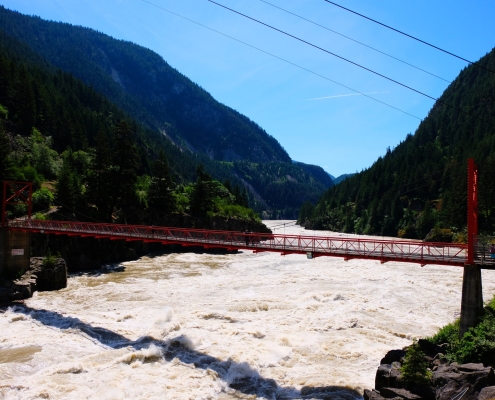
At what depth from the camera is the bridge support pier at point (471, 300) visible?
15406 millimetres

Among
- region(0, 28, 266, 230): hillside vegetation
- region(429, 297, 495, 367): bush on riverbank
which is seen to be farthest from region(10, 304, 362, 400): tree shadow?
region(0, 28, 266, 230): hillside vegetation

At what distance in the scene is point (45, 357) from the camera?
55.7ft

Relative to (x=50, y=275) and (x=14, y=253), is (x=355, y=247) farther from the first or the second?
(x=14, y=253)

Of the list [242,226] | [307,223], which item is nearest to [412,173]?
[307,223]

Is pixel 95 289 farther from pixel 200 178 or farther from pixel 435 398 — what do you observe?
pixel 200 178

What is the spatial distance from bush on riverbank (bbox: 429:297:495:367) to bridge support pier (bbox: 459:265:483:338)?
0.92 feet

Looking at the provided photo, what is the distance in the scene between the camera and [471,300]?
51.1 feet

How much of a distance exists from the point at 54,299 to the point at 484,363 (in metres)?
26.4

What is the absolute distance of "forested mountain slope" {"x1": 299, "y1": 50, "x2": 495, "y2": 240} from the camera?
79375mm

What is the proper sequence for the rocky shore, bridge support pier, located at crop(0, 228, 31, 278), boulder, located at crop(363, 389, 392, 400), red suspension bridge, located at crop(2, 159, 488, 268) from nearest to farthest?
the rocky shore
boulder, located at crop(363, 389, 392, 400)
red suspension bridge, located at crop(2, 159, 488, 268)
bridge support pier, located at crop(0, 228, 31, 278)

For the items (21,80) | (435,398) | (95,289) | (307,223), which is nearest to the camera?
(435,398)

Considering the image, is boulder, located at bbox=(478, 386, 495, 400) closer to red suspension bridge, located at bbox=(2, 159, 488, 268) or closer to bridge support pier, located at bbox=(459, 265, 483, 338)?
bridge support pier, located at bbox=(459, 265, 483, 338)

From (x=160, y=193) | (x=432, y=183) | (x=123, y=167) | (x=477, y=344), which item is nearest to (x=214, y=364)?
(x=477, y=344)

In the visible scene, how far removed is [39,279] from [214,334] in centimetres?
1791
